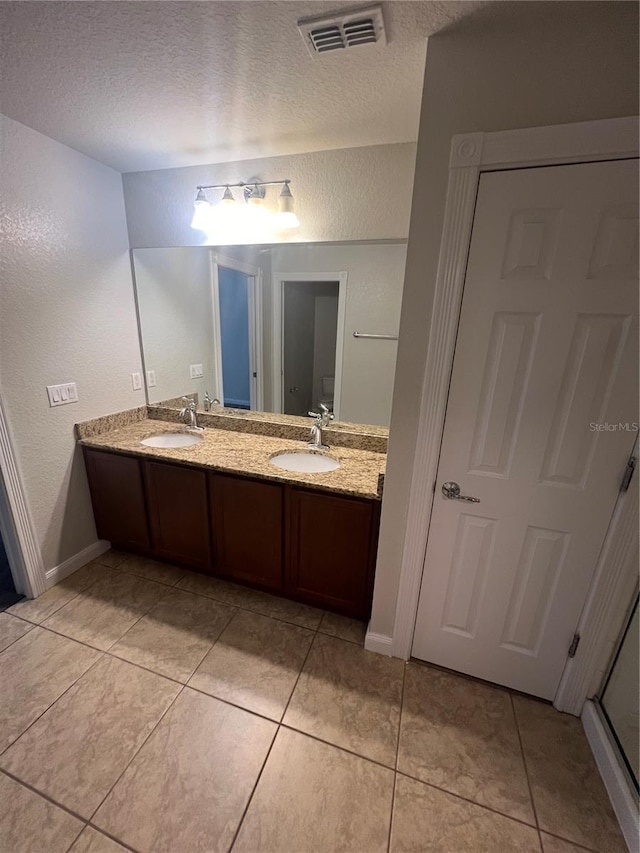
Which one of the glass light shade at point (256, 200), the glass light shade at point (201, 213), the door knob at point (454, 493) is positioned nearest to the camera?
the door knob at point (454, 493)

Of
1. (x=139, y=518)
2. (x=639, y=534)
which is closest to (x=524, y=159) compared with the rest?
(x=639, y=534)

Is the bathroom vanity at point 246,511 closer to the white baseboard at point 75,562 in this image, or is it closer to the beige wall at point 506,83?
the white baseboard at point 75,562

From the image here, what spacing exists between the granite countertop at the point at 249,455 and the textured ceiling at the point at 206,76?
1.50m

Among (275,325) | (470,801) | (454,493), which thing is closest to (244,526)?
(454,493)

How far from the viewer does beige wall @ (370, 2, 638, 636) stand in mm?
935

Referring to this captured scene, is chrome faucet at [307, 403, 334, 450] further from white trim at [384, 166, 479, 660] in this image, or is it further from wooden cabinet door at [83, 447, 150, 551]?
wooden cabinet door at [83, 447, 150, 551]

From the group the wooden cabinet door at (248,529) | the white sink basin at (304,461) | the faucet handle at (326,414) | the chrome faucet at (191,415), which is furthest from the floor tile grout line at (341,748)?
the chrome faucet at (191,415)

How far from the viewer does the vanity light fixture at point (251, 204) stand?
1.75 meters

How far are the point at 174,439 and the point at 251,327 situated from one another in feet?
2.92

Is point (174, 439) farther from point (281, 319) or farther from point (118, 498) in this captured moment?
point (281, 319)

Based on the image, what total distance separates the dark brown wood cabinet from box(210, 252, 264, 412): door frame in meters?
0.69

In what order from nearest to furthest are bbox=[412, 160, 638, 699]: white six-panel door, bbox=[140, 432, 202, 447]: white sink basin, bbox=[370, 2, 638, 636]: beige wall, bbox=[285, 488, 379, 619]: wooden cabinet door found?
1. bbox=[370, 2, 638, 636]: beige wall
2. bbox=[412, 160, 638, 699]: white six-panel door
3. bbox=[285, 488, 379, 619]: wooden cabinet door
4. bbox=[140, 432, 202, 447]: white sink basin

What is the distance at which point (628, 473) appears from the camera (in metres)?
1.13

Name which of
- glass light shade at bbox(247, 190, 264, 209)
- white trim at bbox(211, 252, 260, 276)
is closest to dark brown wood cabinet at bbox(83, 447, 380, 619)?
white trim at bbox(211, 252, 260, 276)
